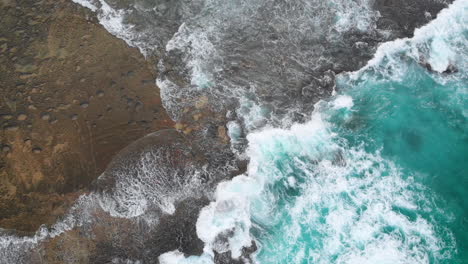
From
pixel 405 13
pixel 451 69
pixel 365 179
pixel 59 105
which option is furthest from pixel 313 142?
pixel 59 105

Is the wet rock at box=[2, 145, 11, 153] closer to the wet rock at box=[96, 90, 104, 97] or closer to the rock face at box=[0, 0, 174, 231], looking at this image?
the rock face at box=[0, 0, 174, 231]

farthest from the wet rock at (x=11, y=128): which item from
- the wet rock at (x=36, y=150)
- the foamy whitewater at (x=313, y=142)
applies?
the foamy whitewater at (x=313, y=142)

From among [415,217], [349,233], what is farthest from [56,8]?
[415,217]

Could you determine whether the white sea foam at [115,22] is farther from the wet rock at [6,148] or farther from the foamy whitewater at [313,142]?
the wet rock at [6,148]

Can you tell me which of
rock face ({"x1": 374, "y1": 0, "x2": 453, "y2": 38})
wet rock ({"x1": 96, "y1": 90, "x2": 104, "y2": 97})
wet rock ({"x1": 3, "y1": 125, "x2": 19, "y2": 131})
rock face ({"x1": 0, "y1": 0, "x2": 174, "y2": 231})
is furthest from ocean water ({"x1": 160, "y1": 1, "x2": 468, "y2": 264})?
wet rock ({"x1": 3, "y1": 125, "x2": 19, "y2": 131})

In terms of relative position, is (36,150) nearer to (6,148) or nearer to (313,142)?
(6,148)

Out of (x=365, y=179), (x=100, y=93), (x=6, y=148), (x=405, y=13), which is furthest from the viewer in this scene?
(x=405, y=13)

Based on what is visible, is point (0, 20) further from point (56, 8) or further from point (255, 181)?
point (255, 181)
